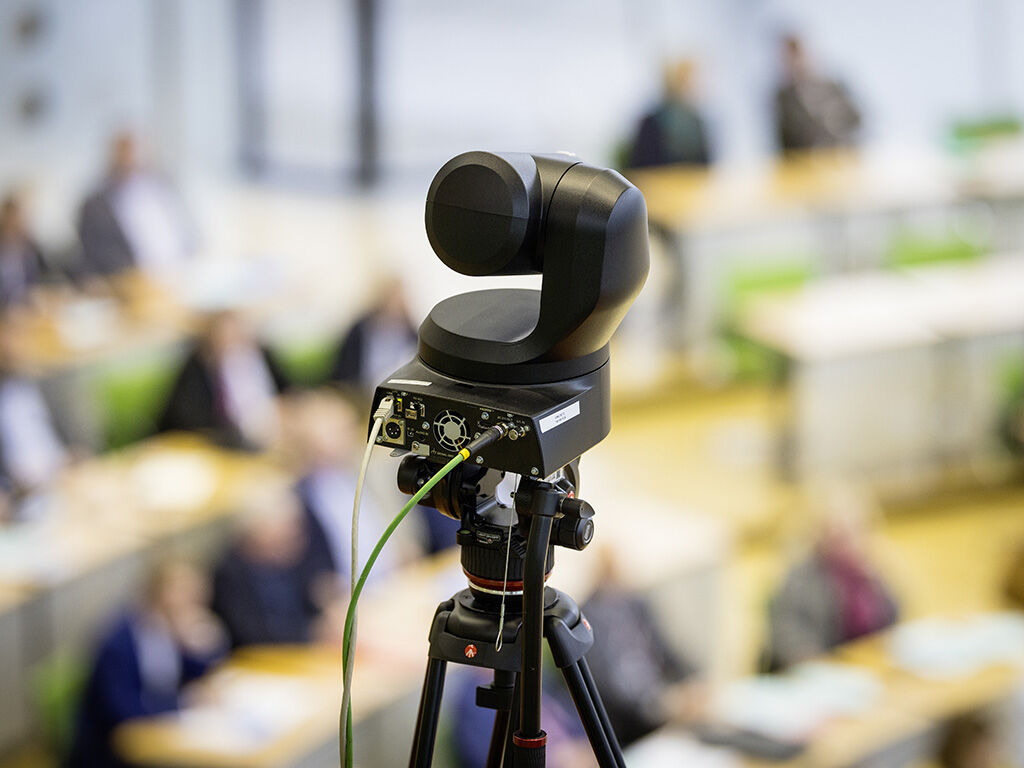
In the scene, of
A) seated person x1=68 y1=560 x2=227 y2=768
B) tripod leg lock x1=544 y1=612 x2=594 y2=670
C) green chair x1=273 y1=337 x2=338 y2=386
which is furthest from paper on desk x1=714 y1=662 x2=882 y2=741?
tripod leg lock x1=544 y1=612 x2=594 y2=670

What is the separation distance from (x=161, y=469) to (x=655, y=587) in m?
2.21

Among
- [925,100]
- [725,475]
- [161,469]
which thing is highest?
[925,100]

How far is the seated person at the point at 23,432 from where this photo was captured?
6.15m

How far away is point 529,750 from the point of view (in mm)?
1361

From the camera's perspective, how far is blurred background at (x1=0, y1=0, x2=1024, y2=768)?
4.92 metres

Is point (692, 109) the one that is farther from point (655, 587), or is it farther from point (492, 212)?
point (492, 212)

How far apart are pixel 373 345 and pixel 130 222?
198 cm

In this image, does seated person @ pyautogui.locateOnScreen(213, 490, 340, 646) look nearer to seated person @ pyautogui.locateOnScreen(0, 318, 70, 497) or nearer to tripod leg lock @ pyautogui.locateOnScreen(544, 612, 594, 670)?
seated person @ pyautogui.locateOnScreen(0, 318, 70, 497)

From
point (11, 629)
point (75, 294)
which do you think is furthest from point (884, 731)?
point (75, 294)

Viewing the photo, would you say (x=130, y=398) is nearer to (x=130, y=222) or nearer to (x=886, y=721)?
(x=130, y=222)

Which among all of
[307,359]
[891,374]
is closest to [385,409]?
[307,359]

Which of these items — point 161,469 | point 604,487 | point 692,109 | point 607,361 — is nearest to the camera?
point 607,361

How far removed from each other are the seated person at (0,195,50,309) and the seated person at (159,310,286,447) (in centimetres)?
122

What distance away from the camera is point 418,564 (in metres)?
5.76
